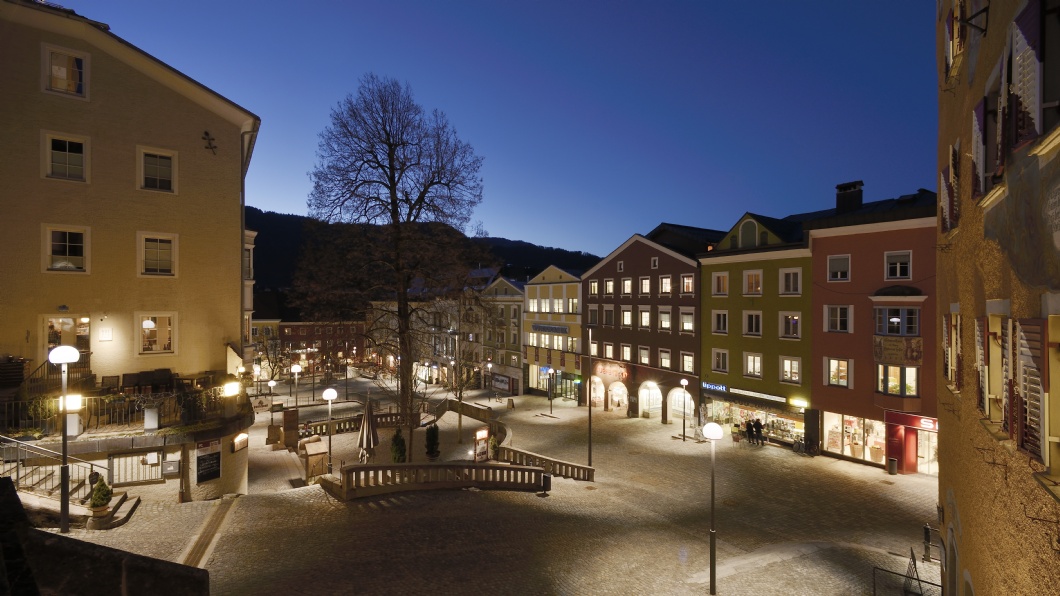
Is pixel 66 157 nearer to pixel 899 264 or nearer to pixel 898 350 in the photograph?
pixel 899 264

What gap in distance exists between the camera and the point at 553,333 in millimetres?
50375

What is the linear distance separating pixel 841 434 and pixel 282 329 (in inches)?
2637

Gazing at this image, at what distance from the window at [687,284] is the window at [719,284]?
1612 millimetres

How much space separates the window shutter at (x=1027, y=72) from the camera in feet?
12.7

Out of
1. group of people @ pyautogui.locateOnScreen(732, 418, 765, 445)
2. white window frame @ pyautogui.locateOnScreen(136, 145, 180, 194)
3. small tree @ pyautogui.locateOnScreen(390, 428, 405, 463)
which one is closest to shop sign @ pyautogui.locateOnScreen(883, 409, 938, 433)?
group of people @ pyautogui.locateOnScreen(732, 418, 765, 445)

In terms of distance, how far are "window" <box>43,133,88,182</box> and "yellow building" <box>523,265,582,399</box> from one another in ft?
115

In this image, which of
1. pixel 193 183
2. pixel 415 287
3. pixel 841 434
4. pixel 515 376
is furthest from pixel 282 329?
pixel 841 434

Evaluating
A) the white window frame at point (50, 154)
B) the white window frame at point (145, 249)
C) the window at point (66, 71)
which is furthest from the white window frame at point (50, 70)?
the white window frame at point (145, 249)

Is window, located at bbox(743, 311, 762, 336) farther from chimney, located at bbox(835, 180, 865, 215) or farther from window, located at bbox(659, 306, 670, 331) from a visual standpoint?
chimney, located at bbox(835, 180, 865, 215)

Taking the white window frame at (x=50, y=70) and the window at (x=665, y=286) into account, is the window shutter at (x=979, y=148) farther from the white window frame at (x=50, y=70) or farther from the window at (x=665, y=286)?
the window at (x=665, y=286)

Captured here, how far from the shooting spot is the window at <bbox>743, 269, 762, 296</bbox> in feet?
106

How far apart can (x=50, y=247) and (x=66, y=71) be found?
609 cm

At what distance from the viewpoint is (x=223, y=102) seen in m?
20.5

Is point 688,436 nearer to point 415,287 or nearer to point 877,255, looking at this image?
point 877,255
